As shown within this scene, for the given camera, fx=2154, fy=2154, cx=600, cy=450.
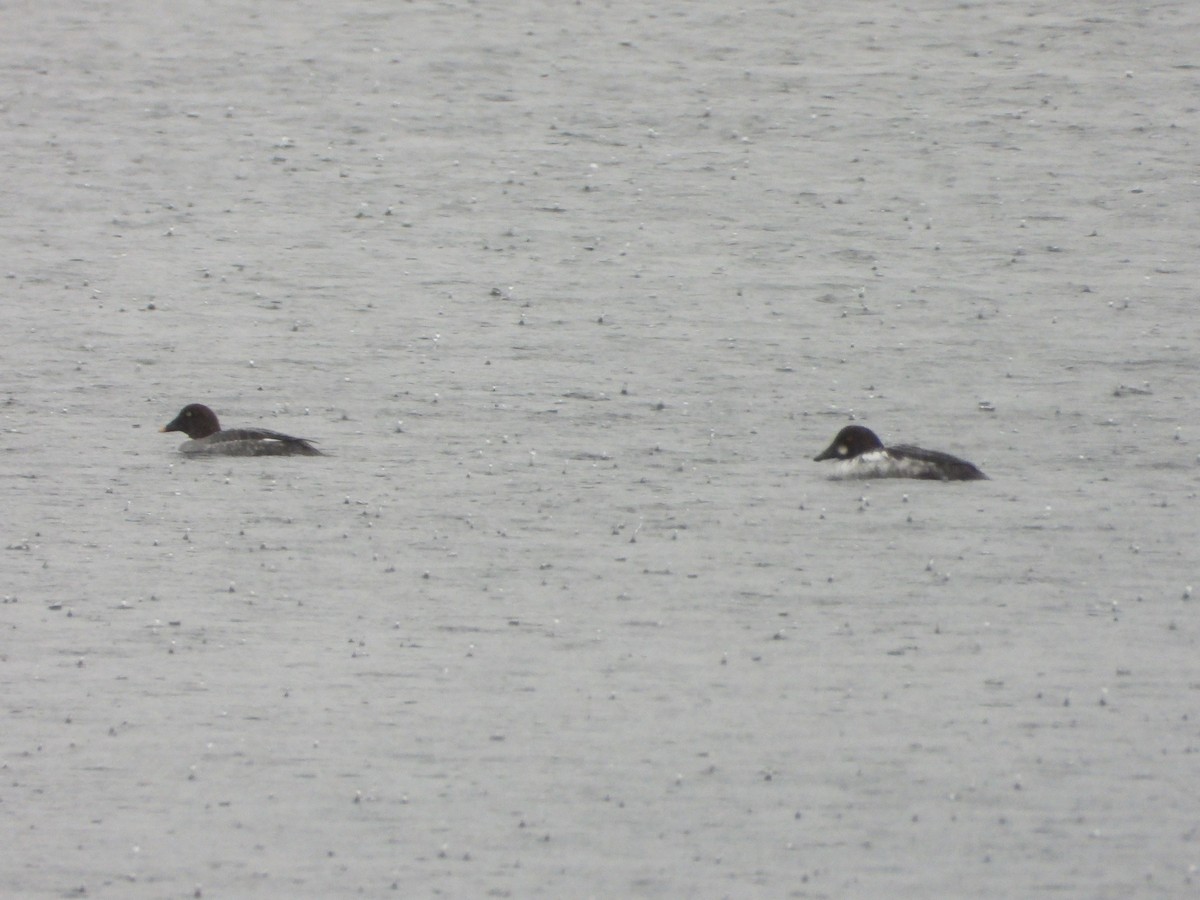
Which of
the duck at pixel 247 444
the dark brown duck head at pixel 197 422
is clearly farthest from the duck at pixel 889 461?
the dark brown duck head at pixel 197 422

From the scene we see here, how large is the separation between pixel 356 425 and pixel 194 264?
4163 mm

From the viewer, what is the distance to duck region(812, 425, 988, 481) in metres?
10.5

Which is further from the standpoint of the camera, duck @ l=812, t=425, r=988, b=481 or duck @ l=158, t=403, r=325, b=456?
duck @ l=158, t=403, r=325, b=456

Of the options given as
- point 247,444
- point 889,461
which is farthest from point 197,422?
point 889,461

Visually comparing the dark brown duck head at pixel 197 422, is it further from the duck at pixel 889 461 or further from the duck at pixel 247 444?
the duck at pixel 889 461

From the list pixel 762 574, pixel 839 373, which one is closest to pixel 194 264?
pixel 839 373

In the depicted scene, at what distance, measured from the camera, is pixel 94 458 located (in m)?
11.2

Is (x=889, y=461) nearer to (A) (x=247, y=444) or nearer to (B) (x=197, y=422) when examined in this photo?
(A) (x=247, y=444)

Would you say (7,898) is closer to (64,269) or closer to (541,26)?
(64,269)

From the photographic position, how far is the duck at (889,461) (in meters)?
10.5

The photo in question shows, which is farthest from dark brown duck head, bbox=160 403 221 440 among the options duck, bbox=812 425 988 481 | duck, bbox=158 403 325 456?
duck, bbox=812 425 988 481

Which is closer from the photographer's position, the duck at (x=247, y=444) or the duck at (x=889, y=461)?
the duck at (x=889, y=461)

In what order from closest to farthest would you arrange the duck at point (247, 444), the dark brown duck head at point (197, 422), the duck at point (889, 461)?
1. the duck at point (889, 461)
2. the duck at point (247, 444)
3. the dark brown duck head at point (197, 422)

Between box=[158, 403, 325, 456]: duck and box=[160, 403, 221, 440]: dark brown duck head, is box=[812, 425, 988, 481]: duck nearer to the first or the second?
box=[158, 403, 325, 456]: duck
